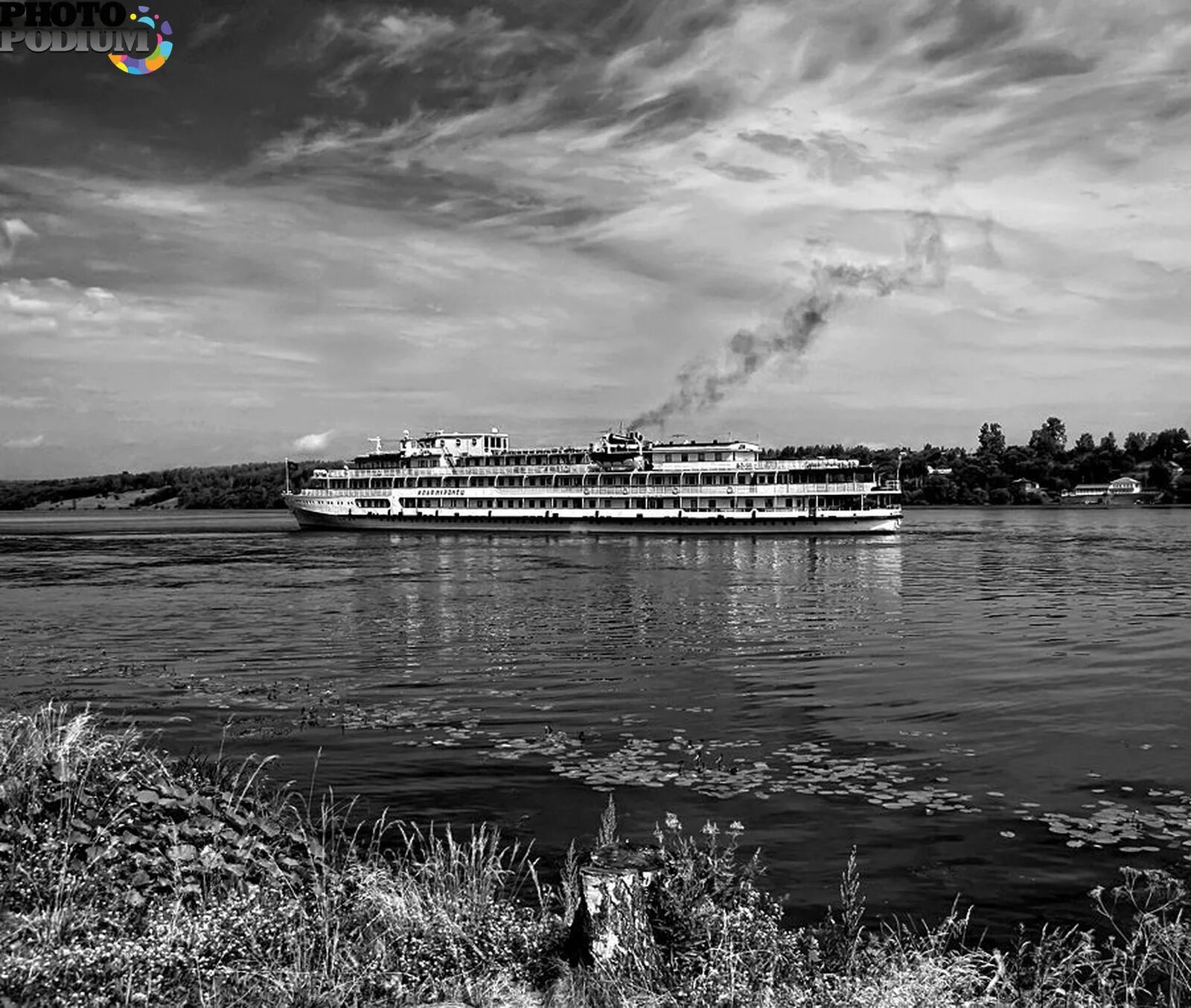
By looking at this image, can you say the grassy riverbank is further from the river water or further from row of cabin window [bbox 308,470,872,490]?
row of cabin window [bbox 308,470,872,490]

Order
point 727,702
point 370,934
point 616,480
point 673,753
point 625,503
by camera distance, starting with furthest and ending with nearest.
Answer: point 616,480, point 625,503, point 727,702, point 673,753, point 370,934

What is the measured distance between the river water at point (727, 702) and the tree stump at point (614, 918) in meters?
3.47

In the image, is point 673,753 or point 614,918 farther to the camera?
point 673,753

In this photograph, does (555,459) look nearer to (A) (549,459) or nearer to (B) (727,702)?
(A) (549,459)

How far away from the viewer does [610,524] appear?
87.6 metres

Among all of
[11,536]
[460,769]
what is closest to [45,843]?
[460,769]

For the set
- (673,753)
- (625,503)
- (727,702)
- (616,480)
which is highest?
(616,480)

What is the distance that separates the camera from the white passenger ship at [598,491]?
3238 inches

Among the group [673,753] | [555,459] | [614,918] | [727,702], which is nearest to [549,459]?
[555,459]

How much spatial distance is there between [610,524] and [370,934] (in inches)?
3176

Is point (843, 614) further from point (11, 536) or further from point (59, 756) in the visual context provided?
point (11, 536)

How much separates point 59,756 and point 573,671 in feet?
47.3

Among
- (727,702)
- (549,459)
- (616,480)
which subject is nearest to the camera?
(727,702)

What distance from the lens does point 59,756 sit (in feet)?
27.0
